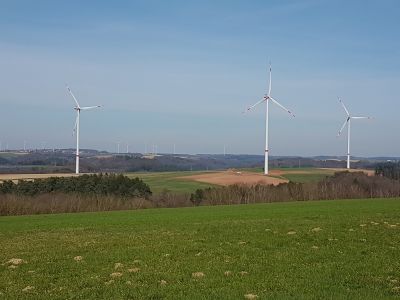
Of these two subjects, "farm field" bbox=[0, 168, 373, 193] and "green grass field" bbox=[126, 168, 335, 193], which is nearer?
"farm field" bbox=[0, 168, 373, 193]

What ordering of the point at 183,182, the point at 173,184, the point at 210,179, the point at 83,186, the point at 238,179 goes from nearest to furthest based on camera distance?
the point at 83,186 < the point at 238,179 < the point at 210,179 < the point at 173,184 < the point at 183,182

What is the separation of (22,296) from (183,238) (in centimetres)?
1069

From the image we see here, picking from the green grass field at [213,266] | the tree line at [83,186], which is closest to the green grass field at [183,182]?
the tree line at [83,186]

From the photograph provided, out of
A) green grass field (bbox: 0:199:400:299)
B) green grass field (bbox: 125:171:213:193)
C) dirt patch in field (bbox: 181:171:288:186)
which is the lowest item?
green grass field (bbox: 125:171:213:193)

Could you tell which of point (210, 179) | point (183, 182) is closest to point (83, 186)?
point (183, 182)

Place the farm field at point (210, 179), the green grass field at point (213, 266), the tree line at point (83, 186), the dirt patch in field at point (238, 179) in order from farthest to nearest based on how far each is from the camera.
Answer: the farm field at point (210, 179) → the dirt patch in field at point (238, 179) → the tree line at point (83, 186) → the green grass field at point (213, 266)

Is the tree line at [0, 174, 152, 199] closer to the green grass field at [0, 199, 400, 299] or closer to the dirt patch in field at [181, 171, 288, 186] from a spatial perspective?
the dirt patch in field at [181, 171, 288, 186]

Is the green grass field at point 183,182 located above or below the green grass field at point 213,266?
below

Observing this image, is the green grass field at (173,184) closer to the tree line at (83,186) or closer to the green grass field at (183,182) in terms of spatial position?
the green grass field at (183,182)

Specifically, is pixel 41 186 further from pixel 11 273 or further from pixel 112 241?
pixel 11 273

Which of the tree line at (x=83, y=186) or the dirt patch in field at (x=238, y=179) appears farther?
the dirt patch in field at (x=238, y=179)

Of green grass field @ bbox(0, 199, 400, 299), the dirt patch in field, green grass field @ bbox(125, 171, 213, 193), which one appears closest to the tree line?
green grass field @ bbox(125, 171, 213, 193)

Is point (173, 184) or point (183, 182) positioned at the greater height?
point (183, 182)

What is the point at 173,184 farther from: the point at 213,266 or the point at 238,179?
the point at 213,266
